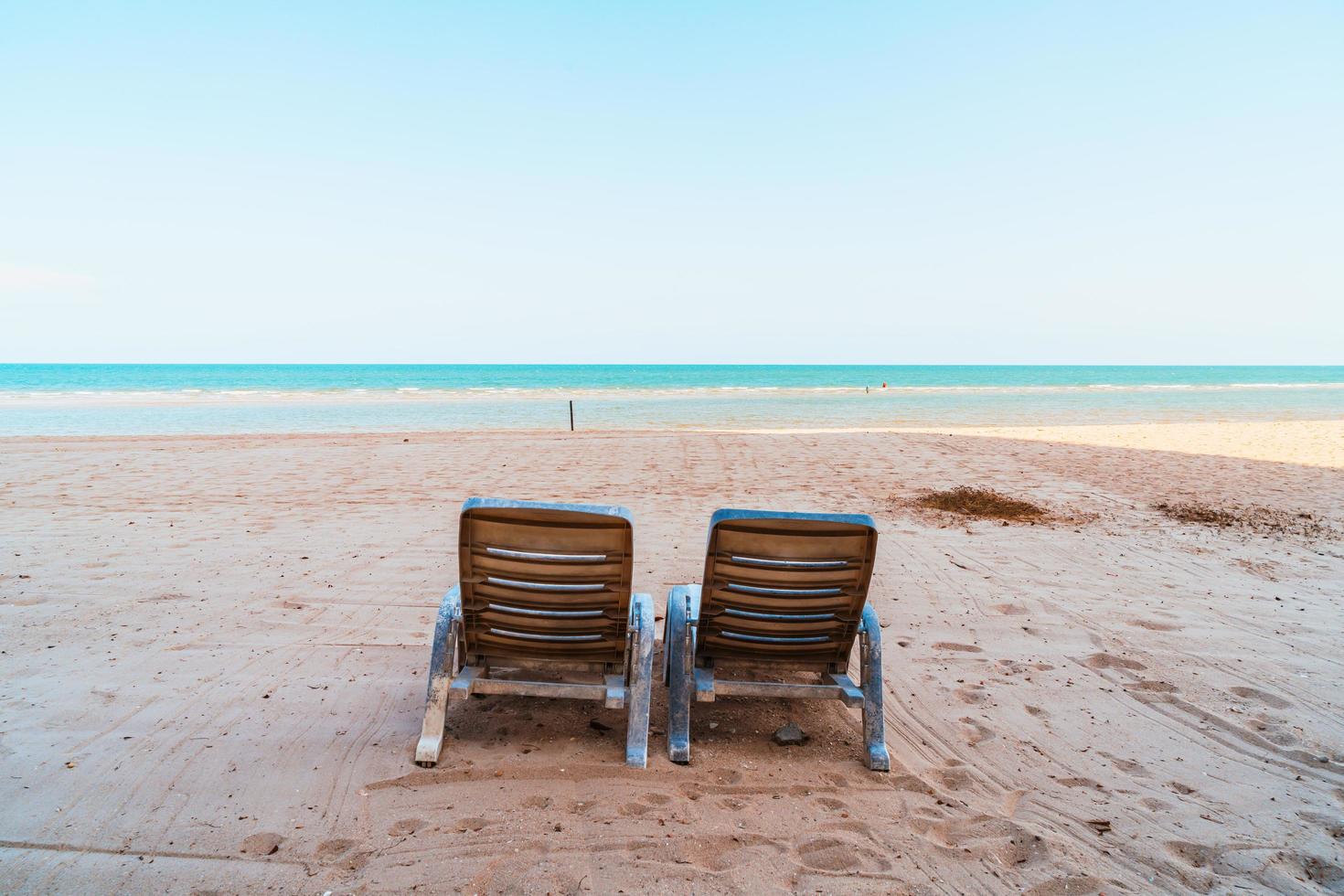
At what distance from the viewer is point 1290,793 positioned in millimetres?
A: 3361

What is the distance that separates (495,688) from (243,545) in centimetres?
512

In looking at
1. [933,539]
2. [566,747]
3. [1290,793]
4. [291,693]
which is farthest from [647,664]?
[933,539]

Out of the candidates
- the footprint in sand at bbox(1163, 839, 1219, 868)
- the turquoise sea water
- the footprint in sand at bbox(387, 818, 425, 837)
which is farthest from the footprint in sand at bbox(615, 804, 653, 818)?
the turquoise sea water

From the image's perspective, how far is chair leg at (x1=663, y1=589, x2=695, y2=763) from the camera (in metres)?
3.52

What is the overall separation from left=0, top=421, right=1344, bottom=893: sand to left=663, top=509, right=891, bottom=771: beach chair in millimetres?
323

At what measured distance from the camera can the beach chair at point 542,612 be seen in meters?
3.30

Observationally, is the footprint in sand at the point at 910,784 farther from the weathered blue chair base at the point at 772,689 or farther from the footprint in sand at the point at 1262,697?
the footprint in sand at the point at 1262,697

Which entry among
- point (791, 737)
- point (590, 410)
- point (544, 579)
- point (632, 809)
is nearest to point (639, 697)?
point (632, 809)

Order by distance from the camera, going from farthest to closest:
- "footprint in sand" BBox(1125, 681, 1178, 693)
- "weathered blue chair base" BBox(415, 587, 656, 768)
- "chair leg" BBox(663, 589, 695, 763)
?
"footprint in sand" BBox(1125, 681, 1178, 693), "chair leg" BBox(663, 589, 695, 763), "weathered blue chair base" BBox(415, 587, 656, 768)

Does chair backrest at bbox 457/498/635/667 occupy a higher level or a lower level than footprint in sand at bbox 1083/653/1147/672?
higher

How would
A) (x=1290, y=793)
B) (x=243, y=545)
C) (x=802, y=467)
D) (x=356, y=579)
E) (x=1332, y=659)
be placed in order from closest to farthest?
(x=1290, y=793) → (x=1332, y=659) → (x=356, y=579) → (x=243, y=545) → (x=802, y=467)

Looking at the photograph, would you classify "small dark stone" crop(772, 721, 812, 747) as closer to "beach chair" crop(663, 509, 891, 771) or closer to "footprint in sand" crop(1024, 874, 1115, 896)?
"beach chair" crop(663, 509, 891, 771)

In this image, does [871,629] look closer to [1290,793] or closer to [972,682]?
[972,682]

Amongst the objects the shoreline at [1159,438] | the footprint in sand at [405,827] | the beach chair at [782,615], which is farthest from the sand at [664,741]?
the shoreline at [1159,438]
